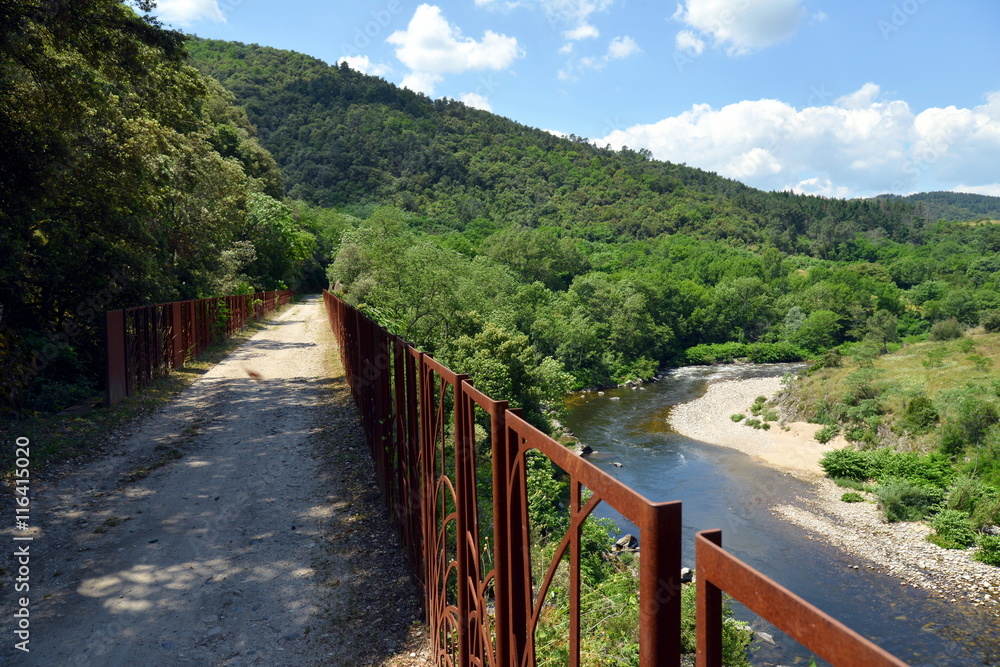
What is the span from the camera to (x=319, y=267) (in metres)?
64.6

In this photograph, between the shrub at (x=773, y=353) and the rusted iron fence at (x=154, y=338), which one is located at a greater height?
the rusted iron fence at (x=154, y=338)

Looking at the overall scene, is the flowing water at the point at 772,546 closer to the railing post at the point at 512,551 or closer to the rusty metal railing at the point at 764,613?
the railing post at the point at 512,551

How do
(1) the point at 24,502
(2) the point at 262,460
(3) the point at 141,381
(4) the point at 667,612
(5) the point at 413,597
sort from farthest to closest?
1. (3) the point at 141,381
2. (2) the point at 262,460
3. (1) the point at 24,502
4. (5) the point at 413,597
5. (4) the point at 667,612

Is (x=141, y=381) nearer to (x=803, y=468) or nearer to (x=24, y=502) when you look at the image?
(x=24, y=502)

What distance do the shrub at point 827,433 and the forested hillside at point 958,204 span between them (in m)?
139

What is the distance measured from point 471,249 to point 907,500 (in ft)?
188

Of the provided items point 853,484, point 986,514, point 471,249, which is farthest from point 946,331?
point 471,249

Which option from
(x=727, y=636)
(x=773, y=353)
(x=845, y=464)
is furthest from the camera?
(x=773, y=353)

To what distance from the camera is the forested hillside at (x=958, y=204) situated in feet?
486

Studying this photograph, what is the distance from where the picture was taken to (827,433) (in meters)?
29.6

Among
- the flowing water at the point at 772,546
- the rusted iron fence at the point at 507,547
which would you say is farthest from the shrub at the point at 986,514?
the rusted iron fence at the point at 507,547

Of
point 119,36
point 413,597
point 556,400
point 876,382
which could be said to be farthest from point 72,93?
point 876,382

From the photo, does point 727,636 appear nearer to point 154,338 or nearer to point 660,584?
point 660,584

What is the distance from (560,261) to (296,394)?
5859 cm
